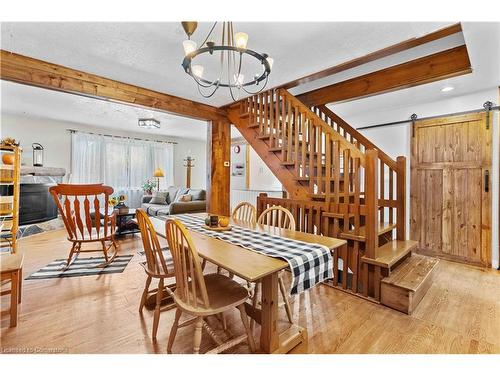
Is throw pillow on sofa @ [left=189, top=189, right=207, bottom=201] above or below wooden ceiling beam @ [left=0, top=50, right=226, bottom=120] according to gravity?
below

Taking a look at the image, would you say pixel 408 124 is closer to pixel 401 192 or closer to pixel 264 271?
pixel 401 192

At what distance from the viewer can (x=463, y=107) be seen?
124 inches

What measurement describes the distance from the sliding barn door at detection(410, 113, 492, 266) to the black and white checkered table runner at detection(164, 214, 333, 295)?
2.94m

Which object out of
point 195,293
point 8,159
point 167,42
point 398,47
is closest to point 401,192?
point 398,47

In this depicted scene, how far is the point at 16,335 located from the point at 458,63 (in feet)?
14.2

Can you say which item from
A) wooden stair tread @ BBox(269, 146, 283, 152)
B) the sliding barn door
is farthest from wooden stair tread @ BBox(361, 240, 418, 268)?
wooden stair tread @ BBox(269, 146, 283, 152)

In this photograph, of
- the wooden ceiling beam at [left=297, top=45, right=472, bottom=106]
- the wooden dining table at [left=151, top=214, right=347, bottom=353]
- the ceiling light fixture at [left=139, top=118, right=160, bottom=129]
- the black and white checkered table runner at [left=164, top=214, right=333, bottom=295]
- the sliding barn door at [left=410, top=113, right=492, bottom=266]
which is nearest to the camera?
the wooden dining table at [left=151, top=214, right=347, bottom=353]

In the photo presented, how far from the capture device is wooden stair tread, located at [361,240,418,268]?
211 cm

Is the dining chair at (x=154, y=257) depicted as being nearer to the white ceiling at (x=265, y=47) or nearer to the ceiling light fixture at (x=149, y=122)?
the white ceiling at (x=265, y=47)

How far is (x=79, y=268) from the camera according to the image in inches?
112

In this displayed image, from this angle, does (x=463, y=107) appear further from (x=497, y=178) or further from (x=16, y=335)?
(x=16, y=335)

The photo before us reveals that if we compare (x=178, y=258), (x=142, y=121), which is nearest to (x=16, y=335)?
(x=178, y=258)

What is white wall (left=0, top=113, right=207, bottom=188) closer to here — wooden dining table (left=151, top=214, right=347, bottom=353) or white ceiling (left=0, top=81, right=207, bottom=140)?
white ceiling (left=0, top=81, right=207, bottom=140)

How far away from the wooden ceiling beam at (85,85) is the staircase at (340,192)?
105cm
